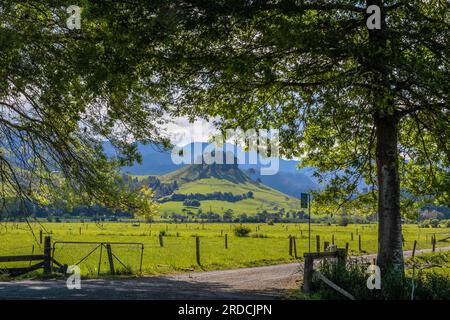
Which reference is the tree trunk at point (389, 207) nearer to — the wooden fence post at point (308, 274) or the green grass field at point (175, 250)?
the wooden fence post at point (308, 274)

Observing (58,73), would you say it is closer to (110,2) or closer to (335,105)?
(110,2)

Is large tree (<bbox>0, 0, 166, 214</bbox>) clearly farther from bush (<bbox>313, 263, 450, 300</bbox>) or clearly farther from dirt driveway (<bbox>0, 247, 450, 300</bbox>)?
bush (<bbox>313, 263, 450, 300</bbox>)

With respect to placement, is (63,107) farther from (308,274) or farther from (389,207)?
(389,207)

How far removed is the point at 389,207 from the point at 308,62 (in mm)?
5736

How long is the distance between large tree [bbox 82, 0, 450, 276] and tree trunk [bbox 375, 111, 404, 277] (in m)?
0.04

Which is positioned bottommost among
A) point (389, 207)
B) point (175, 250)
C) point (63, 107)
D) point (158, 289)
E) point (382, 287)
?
point (175, 250)

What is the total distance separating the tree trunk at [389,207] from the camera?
56.9 ft

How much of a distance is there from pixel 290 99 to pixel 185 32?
20.7 ft

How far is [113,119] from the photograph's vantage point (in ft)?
60.0

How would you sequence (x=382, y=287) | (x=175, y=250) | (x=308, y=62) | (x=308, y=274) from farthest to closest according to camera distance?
(x=175, y=250) → (x=308, y=62) → (x=308, y=274) → (x=382, y=287)

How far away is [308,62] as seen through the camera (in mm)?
16562

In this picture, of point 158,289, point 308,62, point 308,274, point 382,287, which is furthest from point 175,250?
point 382,287

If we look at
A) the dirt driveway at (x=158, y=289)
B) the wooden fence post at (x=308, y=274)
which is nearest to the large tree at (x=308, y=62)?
the wooden fence post at (x=308, y=274)
